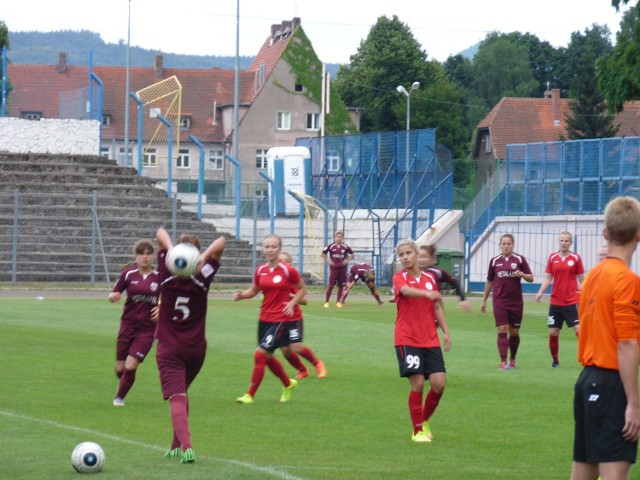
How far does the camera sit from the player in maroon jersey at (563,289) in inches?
670

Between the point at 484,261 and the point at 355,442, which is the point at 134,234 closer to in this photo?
the point at 484,261

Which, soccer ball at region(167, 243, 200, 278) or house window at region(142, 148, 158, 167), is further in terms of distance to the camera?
house window at region(142, 148, 158, 167)

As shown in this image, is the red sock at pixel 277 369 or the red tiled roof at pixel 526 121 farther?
the red tiled roof at pixel 526 121

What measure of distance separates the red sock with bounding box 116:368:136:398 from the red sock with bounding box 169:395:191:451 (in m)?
3.54

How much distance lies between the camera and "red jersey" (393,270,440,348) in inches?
404

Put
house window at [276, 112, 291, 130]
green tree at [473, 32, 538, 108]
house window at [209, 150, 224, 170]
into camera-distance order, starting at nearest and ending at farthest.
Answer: house window at [276, 112, 291, 130] < house window at [209, 150, 224, 170] < green tree at [473, 32, 538, 108]

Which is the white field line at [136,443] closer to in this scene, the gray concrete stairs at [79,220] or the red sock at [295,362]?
the red sock at [295,362]

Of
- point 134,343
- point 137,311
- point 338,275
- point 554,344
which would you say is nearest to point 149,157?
point 338,275

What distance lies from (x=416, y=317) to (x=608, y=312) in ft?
15.2

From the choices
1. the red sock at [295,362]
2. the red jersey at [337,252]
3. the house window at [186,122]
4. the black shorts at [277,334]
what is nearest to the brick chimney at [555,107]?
the house window at [186,122]

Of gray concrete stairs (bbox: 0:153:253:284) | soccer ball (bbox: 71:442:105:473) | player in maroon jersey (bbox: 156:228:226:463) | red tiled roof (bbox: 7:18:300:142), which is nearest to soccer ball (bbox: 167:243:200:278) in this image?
player in maroon jersey (bbox: 156:228:226:463)

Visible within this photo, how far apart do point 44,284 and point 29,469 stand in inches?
1138

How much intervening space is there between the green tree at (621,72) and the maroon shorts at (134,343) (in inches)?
819

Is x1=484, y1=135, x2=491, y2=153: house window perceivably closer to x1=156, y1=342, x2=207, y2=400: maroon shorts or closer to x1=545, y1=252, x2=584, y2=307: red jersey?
x1=545, y1=252, x2=584, y2=307: red jersey
